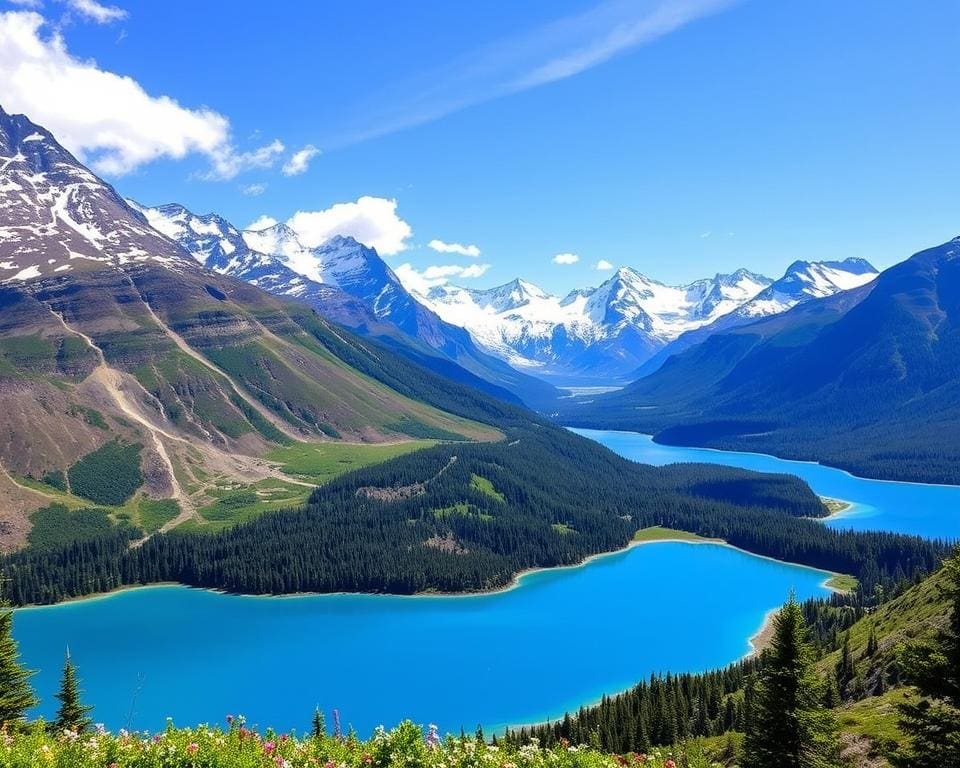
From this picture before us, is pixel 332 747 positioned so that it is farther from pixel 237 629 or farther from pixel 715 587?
pixel 715 587

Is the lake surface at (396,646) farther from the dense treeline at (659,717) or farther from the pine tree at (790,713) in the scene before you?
the pine tree at (790,713)

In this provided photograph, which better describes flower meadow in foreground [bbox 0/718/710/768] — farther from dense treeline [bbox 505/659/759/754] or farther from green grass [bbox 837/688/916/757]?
dense treeline [bbox 505/659/759/754]

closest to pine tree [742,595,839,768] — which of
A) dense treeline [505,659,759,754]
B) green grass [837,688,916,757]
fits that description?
green grass [837,688,916,757]

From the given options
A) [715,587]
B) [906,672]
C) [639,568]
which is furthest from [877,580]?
[906,672]

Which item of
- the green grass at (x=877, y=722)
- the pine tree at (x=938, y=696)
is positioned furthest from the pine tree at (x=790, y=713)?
the green grass at (x=877, y=722)

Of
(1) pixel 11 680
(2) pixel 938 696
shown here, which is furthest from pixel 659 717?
(1) pixel 11 680

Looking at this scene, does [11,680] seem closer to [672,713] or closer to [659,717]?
[659,717]
